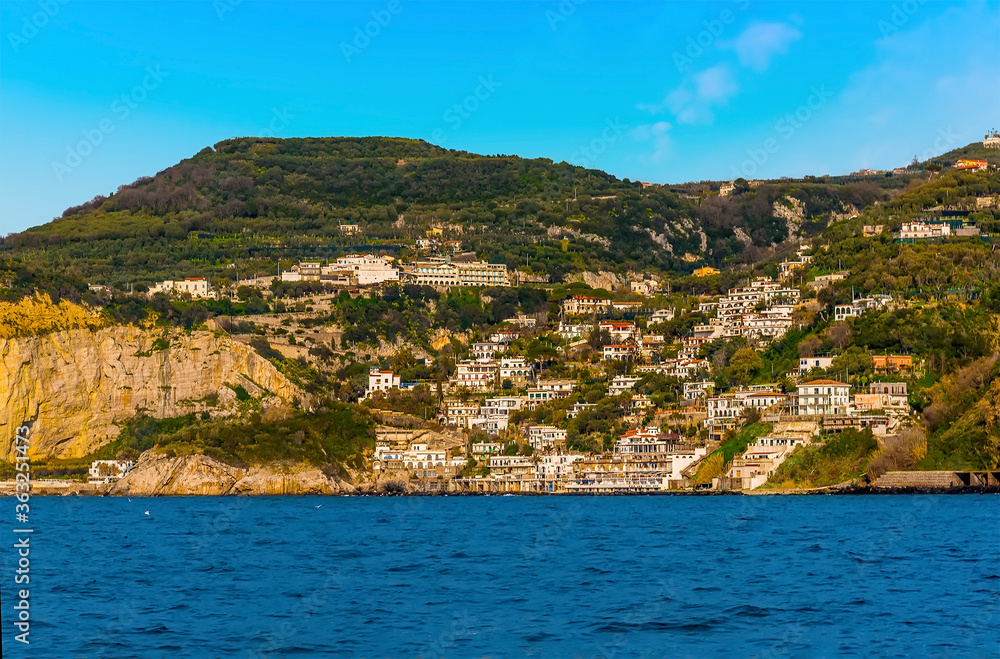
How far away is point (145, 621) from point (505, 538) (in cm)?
2236

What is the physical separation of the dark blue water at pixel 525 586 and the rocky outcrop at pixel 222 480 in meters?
28.6

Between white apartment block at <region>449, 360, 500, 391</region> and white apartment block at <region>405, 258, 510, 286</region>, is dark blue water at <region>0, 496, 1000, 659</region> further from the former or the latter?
white apartment block at <region>405, 258, 510, 286</region>

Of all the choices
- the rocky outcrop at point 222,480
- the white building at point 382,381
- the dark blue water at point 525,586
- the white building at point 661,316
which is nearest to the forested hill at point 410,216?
the white building at point 661,316

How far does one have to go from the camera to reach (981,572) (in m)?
35.4

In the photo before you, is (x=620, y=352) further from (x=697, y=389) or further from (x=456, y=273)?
(x=456, y=273)

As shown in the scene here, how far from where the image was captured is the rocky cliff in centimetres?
9512

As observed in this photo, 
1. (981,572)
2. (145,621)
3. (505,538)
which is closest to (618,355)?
(505,538)

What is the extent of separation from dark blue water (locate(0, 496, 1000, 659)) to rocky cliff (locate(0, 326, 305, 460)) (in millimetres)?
37338

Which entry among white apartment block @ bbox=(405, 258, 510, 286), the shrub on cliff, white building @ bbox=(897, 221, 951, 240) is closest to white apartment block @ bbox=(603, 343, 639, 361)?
white building @ bbox=(897, 221, 951, 240)

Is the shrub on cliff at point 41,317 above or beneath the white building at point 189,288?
beneath

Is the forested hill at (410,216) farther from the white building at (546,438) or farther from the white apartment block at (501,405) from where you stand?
the white building at (546,438)

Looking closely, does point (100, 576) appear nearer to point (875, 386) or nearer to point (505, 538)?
point (505, 538)

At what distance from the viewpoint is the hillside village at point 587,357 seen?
85750 mm

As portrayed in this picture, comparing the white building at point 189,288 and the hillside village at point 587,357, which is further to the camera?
the white building at point 189,288
